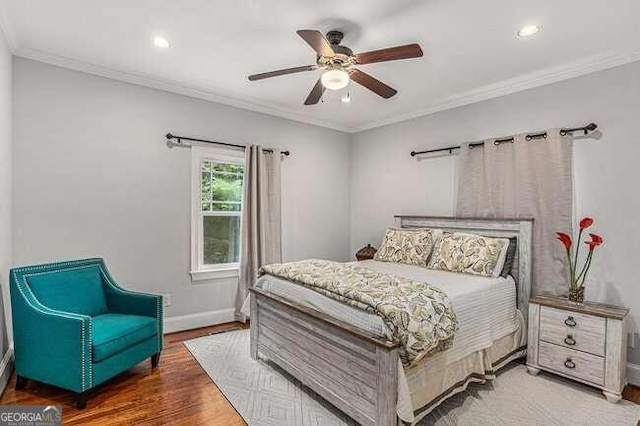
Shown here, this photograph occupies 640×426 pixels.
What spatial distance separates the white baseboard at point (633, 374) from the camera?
8.87 feet

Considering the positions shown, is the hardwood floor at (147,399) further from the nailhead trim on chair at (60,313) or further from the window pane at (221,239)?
the window pane at (221,239)

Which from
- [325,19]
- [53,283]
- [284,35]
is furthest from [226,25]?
[53,283]

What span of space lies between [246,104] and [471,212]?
2955 mm

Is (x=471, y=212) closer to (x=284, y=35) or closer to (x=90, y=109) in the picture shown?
(x=284, y=35)

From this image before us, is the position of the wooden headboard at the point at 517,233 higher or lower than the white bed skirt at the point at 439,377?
higher

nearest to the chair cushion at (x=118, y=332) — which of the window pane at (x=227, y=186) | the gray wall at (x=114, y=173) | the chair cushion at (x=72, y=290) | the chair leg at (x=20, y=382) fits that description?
the chair cushion at (x=72, y=290)

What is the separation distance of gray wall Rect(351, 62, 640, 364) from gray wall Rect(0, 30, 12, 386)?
4101 mm

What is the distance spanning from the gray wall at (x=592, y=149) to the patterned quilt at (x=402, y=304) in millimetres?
1726

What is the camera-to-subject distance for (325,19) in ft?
7.73

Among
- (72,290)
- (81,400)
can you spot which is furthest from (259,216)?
(81,400)

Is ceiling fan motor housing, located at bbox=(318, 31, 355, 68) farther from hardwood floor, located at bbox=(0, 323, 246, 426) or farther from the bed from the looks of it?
hardwood floor, located at bbox=(0, 323, 246, 426)

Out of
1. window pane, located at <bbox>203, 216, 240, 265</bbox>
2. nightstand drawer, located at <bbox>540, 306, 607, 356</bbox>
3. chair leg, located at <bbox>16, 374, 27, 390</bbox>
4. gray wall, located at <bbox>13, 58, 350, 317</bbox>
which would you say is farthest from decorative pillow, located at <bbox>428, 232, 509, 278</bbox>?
chair leg, located at <bbox>16, 374, 27, 390</bbox>

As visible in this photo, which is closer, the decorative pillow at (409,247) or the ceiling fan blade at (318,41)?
the ceiling fan blade at (318,41)

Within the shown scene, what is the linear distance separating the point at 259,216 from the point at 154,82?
185 centimetres
